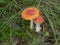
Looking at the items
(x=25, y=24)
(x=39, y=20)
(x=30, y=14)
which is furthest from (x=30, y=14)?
(x=25, y=24)

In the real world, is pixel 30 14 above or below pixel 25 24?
above

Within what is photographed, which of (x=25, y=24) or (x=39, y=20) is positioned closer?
(x=39, y=20)

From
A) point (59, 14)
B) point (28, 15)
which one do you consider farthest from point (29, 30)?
point (59, 14)

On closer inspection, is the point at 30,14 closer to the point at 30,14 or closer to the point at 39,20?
the point at 30,14

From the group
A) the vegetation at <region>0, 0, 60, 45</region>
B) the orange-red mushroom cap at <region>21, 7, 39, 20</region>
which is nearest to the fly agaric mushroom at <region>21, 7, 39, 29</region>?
the orange-red mushroom cap at <region>21, 7, 39, 20</region>

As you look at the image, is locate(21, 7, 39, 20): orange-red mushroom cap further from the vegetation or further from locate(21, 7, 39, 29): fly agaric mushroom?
the vegetation

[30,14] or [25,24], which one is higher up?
[30,14]

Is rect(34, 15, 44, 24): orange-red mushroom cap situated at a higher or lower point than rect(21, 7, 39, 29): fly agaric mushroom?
lower

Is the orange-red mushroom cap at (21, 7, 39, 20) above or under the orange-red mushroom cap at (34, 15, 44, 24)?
above

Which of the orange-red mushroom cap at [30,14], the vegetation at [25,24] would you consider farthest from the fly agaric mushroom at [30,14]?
the vegetation at [25,24]

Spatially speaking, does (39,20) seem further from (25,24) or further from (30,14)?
(25,24)
